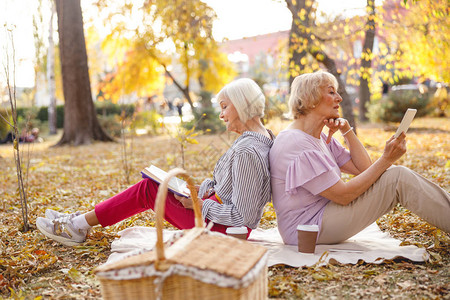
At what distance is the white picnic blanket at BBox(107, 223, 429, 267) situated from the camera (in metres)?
3.01

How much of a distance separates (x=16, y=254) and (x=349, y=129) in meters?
2.61

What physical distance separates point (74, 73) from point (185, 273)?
11744mm

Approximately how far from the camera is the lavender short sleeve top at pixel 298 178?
295 cm

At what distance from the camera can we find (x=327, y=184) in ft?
9.66

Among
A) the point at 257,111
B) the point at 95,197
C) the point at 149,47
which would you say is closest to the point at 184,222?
the point at 257,111

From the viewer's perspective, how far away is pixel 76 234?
145 inches

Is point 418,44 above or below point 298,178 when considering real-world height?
above

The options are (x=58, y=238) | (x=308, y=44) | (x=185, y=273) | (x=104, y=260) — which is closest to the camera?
(x=185, y=273)

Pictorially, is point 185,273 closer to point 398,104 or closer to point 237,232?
point 237,232

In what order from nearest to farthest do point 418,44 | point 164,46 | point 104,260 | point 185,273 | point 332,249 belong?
point 185,273 < point 332,249 < point 104,260 < point 418,44 < point 164,46

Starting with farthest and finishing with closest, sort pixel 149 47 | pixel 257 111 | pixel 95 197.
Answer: pixel 149 47 < pixel 95 197 < pixel 257 111

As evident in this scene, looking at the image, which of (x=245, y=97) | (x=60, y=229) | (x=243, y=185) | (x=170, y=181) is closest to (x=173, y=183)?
(x=170, y=181)

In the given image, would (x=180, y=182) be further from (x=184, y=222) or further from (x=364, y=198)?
(x=364, y=198)

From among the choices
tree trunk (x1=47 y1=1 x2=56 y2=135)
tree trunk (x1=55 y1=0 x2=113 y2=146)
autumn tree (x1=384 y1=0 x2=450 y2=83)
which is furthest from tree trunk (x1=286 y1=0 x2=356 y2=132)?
tree trunk (x1=47 y1=1 x2=56 y2=135)
